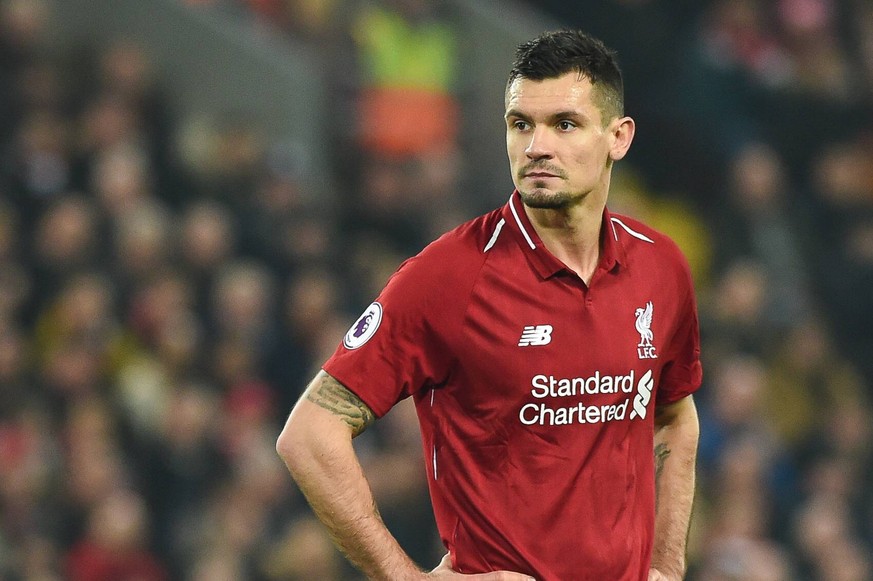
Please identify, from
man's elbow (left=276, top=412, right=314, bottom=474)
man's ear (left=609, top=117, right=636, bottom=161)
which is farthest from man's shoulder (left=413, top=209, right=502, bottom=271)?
man's elbow (left=276, top=412, right=314, bottom=474)

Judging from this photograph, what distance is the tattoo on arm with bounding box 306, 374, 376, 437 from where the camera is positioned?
337 centimetres

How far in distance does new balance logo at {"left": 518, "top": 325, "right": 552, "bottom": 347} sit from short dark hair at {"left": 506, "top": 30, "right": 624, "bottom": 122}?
48 cm

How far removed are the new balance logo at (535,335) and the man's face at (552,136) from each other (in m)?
0.27

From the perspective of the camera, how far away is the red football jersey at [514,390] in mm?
3381

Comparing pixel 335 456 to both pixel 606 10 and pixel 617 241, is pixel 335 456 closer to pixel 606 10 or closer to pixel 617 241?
pixel 617 241

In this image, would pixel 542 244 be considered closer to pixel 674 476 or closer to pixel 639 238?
pixel 639 238

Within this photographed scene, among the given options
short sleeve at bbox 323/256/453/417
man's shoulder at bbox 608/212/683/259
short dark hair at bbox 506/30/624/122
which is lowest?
short sleeve at bbox 323/256/453/417

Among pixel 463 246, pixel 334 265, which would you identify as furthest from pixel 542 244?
pixel 334 265

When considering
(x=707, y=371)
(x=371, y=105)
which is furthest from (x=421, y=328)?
(x=371, y=105)

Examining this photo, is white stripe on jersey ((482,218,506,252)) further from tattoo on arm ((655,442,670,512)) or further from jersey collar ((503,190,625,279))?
tattoo on arm ((655,442,670,512))

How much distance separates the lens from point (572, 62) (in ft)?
11.1

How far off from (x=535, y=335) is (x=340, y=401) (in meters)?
0.45

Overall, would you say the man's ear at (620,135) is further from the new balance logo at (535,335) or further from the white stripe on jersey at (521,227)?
the new balance logo at (535,335)

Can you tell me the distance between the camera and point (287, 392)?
27.1 feet
